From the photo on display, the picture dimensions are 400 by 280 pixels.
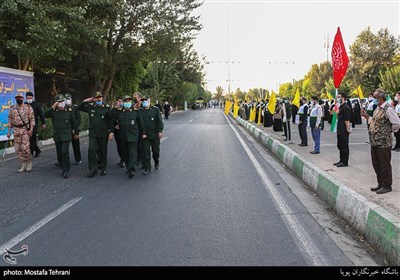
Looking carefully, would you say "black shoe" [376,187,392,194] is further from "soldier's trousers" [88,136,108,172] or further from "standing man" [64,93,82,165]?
"standing man" [64,93,82,165]

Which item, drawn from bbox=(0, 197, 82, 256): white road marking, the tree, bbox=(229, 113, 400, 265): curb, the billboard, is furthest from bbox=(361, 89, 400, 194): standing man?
the tree

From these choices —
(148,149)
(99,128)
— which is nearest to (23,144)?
(99,128)

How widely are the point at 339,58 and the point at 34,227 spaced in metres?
9.32

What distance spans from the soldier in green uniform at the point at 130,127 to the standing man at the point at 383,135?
4.84 m

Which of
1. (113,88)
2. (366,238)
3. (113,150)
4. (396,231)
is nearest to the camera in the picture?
(396,231)

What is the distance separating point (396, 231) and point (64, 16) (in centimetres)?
1256

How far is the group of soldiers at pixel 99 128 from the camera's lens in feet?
26.6

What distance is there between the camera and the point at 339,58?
35.0 ft

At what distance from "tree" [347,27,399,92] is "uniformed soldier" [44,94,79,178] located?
186 ft

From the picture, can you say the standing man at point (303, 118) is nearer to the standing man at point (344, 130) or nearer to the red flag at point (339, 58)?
the red flag at point (339, 58)

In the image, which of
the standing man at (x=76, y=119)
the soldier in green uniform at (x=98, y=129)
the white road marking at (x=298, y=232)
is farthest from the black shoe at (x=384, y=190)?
the standing man at (x=76, y=119)
